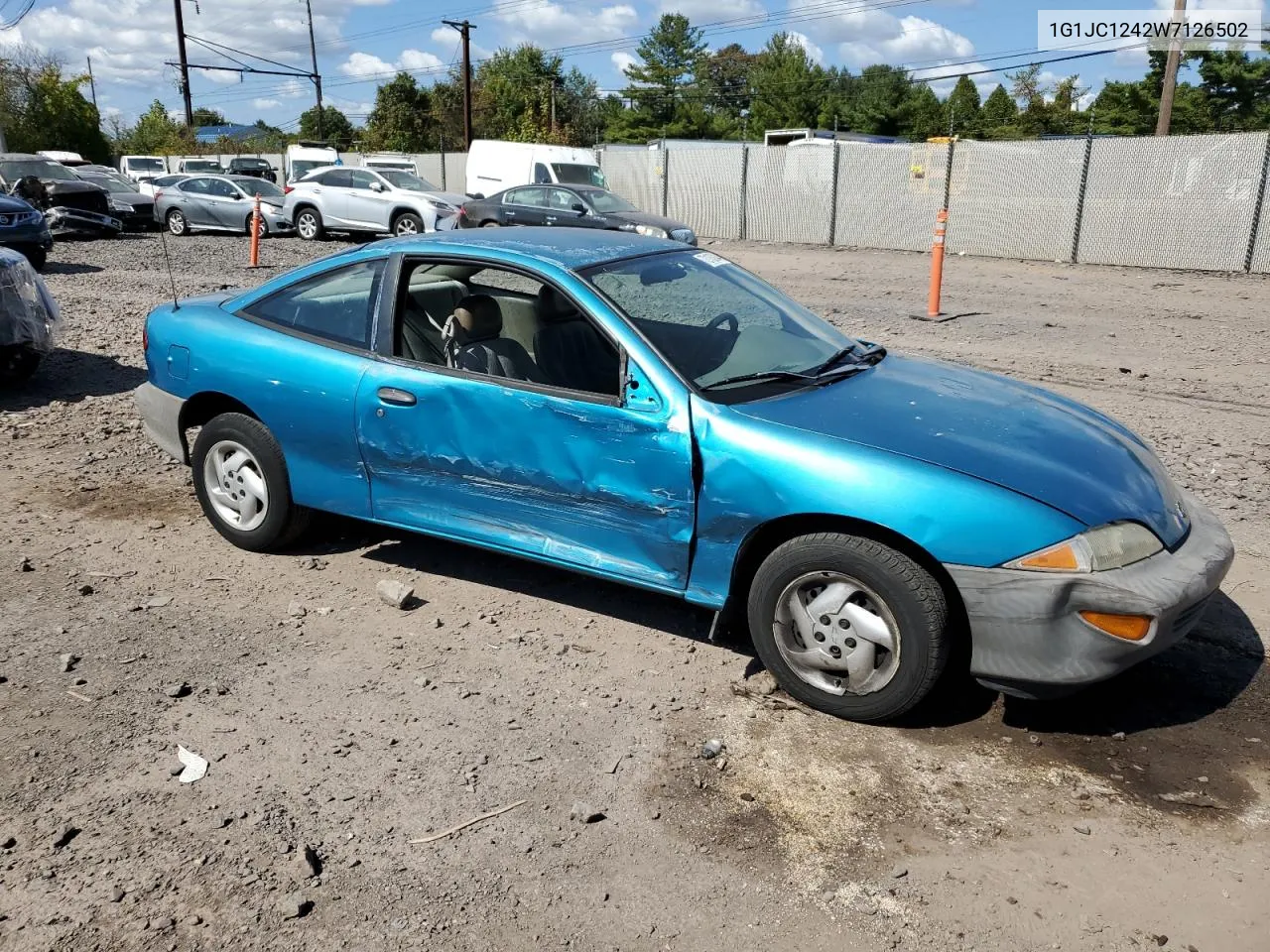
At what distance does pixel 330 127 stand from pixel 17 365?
248 ft

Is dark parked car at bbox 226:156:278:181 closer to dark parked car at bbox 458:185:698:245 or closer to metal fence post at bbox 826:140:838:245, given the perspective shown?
dark parked car at bbox 458:185:698:245

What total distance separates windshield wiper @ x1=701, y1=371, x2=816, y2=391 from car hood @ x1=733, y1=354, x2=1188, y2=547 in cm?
7

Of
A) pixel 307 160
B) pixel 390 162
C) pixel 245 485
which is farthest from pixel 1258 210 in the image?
pixel 307 160

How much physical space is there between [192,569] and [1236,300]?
46.7 feet

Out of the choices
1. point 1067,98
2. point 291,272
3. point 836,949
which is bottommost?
point 836,949

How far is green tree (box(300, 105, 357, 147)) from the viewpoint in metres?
76.1

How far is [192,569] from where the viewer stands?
16.5 feet

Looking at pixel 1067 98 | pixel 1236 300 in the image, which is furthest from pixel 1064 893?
pixel 1067 98

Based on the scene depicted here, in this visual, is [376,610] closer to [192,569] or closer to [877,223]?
[192,569]

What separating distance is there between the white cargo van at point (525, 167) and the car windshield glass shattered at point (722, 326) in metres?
21.2

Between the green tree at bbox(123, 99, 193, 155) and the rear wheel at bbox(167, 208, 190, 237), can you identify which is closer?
the rear wheel at bbox(167, 208, 190, 237)

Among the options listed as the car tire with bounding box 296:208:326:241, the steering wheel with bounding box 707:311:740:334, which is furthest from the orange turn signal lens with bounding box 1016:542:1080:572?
the car tire with bounding box 296:208:326:241

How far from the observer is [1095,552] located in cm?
330

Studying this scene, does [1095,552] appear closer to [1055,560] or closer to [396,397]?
[1055,560]
